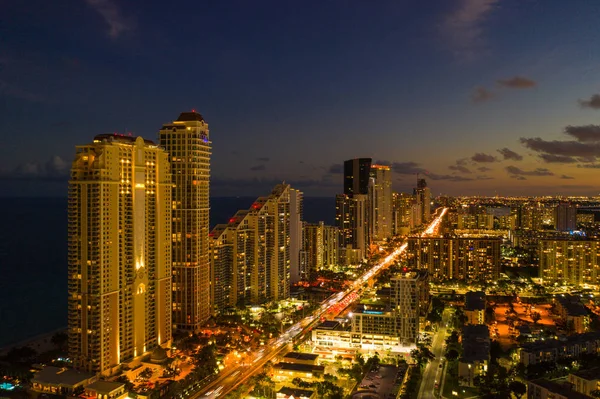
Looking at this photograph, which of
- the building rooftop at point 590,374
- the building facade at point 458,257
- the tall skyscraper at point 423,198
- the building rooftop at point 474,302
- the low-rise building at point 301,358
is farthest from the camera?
the tall skyscraper at point 423,198

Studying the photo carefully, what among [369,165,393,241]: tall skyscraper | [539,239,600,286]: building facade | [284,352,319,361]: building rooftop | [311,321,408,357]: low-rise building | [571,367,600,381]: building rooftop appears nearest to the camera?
[571,367,600,381]: building rooftop

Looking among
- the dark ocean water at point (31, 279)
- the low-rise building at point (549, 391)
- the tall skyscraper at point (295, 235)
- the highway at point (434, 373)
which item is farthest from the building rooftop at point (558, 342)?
the dark ocean water at point (31, 279)

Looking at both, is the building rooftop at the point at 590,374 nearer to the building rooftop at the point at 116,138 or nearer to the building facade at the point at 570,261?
the building rooftop at the point at 116,138

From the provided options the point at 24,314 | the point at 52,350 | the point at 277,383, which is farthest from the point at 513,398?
the point at 24,314

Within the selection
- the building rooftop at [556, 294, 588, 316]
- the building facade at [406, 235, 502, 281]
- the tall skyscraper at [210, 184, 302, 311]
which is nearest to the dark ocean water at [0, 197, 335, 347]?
the tall skyscraper at [210, 184, 302, 311]

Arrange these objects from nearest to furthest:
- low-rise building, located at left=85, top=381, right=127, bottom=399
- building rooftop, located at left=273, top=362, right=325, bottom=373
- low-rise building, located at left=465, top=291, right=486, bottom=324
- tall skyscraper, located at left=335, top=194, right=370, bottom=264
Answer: low-rise building, located at left=85, top=381, right=127, bottom=399 < building rooftop, located at left=273, top=362, right=325, bottom=373 < low-rise building, located at left=465, top=291, right=486, bottom=324 < tall skyscraper, located at left=335, top=194, right=370, bottom=264

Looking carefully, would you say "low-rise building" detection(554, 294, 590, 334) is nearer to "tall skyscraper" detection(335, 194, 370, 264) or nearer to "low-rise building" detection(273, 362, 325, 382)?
"low-rise building" detection(273, 362, 325, 382)

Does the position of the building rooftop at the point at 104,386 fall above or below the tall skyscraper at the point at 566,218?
below
